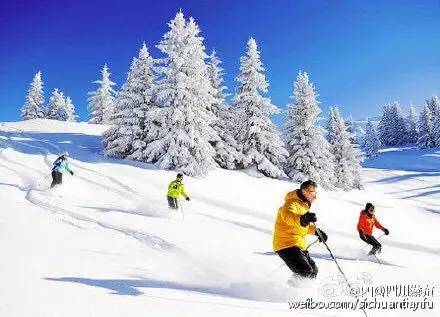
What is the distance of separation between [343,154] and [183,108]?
2622cm

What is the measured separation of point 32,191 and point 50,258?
11.3 metres

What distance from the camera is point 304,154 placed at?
38.7 meters

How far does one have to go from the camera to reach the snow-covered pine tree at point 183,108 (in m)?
30.8

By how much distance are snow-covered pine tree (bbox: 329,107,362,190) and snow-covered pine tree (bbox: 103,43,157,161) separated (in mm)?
23658

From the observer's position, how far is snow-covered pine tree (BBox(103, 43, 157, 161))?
112 ft

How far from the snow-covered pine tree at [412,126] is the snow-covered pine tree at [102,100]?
82987 millimetres

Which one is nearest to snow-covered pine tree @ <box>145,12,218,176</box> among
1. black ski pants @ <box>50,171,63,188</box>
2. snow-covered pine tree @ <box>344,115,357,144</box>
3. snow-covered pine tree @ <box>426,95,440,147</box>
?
black ski pants @ <box>50,171,63,188</box>

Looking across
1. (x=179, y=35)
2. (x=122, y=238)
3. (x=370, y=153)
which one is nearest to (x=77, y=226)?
(x=122, y=238)

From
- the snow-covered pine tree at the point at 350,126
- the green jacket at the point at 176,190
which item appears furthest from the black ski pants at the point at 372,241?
the snow-covered pine tree at the point at 350,126

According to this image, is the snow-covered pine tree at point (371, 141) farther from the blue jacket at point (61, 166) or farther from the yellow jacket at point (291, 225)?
the yellow jacket at point (291, 225)

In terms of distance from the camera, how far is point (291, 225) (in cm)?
771

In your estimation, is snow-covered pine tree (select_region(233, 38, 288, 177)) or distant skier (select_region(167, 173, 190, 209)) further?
snow-covered pine tree (select_region(233, 38, 288, 177))

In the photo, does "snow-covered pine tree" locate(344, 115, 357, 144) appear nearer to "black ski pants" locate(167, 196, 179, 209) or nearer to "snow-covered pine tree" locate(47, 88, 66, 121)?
"black ski pants" locate(167, 196, 179, 209)

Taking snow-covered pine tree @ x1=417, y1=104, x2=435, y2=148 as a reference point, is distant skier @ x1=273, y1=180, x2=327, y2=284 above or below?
below
